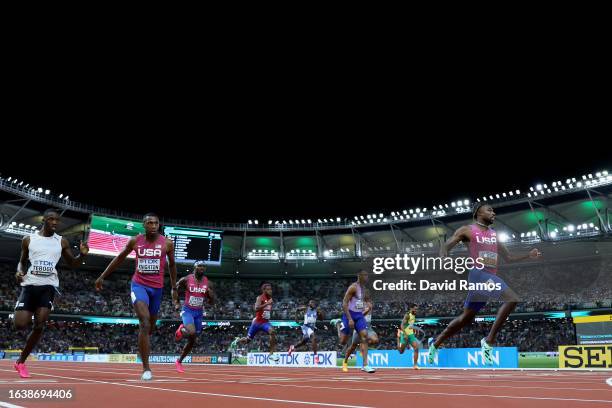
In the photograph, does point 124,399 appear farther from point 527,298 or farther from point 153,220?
point 527,298

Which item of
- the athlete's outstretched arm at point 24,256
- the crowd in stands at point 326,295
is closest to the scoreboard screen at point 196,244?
the crowd in stands at point 326,295

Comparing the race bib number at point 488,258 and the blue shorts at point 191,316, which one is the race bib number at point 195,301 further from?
the race bib number at point 488,258

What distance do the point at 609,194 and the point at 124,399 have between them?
44.4 meters

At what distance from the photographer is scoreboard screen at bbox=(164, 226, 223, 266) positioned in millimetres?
51094

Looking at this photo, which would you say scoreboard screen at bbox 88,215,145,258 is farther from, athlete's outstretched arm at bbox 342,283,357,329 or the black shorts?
the black shorts

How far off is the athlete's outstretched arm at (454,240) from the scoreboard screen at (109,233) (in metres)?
43.4

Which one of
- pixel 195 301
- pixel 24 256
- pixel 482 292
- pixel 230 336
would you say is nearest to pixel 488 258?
pixel 482 292

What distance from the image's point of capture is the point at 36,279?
28.8 ft

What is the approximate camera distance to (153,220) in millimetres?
8828

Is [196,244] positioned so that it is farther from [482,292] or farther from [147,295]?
[482,292]

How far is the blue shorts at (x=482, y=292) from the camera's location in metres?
8.35

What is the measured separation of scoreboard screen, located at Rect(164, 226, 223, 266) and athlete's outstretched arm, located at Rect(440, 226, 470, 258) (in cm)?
4422

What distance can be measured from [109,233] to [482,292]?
45460 mm

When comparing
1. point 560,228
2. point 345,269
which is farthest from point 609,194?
point 345,269
